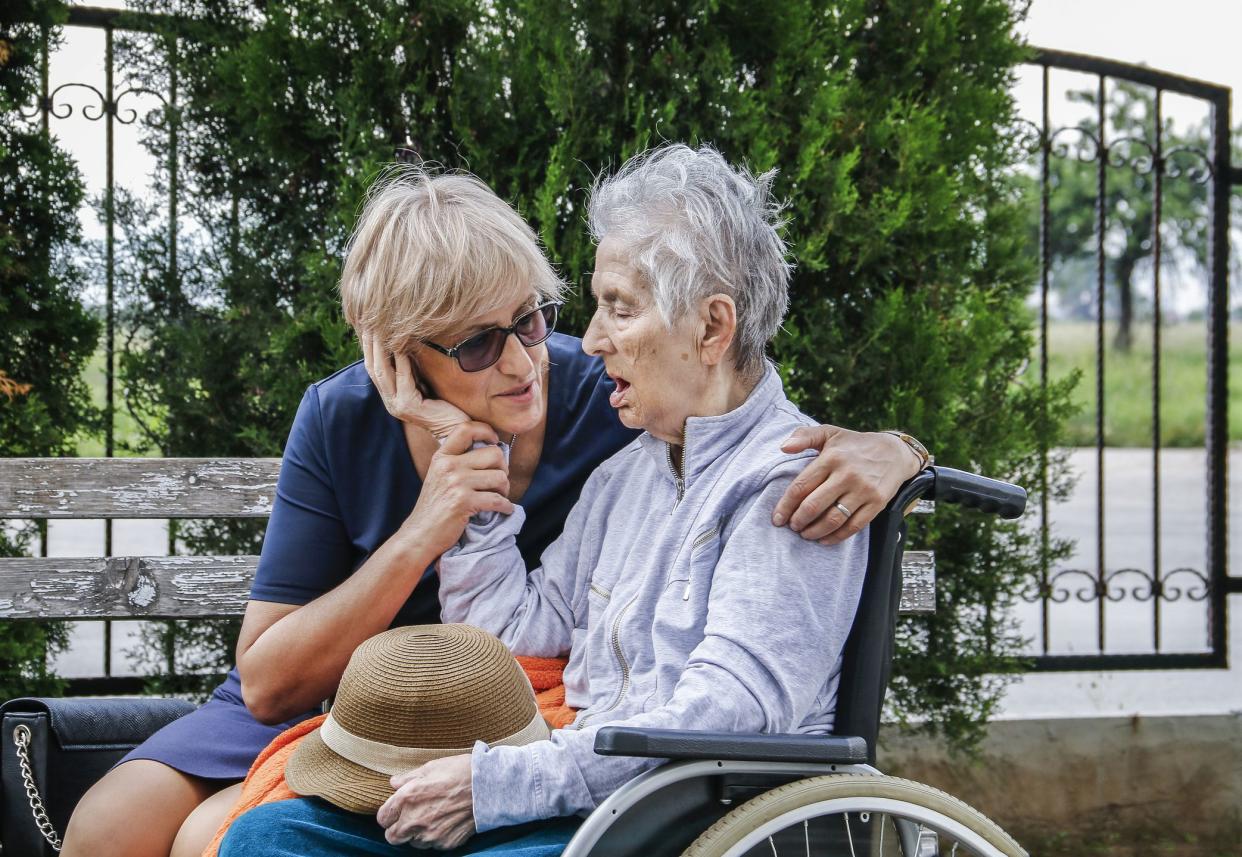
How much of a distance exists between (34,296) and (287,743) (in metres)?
2.11

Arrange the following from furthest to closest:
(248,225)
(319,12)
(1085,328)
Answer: (1085,328) < (248,225) < (319,12)

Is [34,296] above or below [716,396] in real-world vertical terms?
above

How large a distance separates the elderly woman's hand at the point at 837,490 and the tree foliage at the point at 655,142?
1.23 metres

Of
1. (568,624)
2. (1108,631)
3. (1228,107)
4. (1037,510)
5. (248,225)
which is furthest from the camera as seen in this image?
(1108,631)

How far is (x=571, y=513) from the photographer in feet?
7.35

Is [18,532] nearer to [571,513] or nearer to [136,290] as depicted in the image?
[136,290]

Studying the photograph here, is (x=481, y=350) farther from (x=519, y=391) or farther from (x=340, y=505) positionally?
(x=340, y=505)

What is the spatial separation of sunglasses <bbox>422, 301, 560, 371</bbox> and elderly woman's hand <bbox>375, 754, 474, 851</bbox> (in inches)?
31.5

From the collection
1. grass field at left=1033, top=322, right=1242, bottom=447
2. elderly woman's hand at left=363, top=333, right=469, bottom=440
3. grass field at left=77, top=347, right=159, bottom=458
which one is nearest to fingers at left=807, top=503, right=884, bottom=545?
elderly woman's hand at left=363, top=333, right=469, bottom=440

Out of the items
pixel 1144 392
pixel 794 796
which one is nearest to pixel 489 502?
pixel 794 796

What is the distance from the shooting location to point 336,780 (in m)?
1.76

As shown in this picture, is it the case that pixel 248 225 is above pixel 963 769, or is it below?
Answer: above

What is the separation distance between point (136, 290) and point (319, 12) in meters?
1.09

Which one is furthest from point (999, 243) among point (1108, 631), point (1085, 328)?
point (1085, 328)
